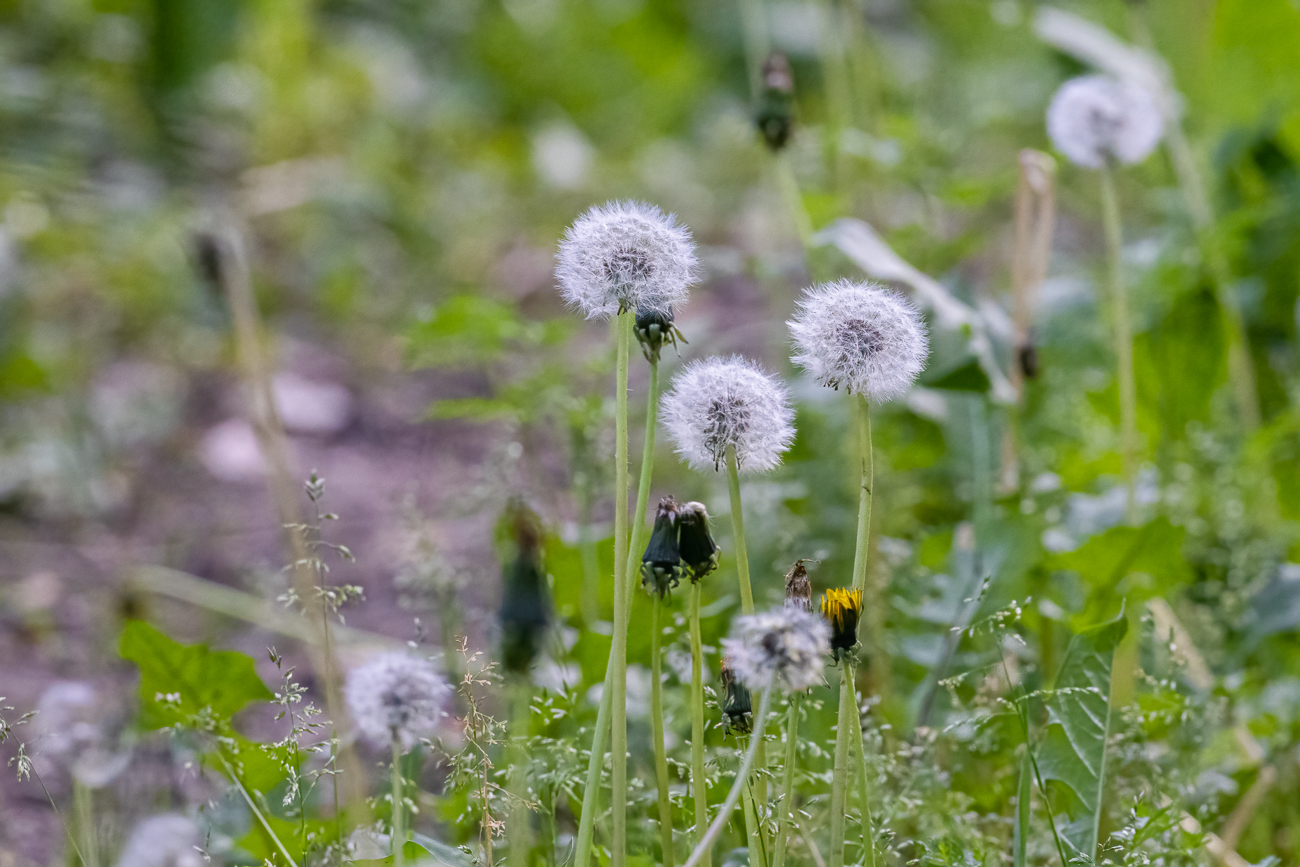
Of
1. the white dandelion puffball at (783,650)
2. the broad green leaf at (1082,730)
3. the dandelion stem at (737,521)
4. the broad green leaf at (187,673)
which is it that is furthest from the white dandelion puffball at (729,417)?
the broad green leaf at (187,673)

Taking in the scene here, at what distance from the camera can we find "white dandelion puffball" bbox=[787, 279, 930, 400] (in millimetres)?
718

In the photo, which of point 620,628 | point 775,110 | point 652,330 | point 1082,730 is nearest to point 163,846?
point 620,628

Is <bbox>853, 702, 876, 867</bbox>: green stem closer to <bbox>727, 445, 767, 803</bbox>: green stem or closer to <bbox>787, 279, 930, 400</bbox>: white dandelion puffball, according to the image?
<bbox>727, 445, 767, 803</bbox>: green stem

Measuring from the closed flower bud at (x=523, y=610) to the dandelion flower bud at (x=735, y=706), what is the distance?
13 centimetres

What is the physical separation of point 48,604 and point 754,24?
1.45 meters

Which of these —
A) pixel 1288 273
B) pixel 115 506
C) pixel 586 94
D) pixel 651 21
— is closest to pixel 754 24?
pixel 1288 273

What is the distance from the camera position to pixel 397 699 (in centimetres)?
66

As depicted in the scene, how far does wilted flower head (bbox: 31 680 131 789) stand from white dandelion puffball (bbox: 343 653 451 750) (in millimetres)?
407

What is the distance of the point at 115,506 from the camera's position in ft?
6.82

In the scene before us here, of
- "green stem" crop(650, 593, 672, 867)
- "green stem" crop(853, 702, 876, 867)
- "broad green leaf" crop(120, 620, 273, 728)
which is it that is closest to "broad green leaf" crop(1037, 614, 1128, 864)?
"green stem" crop(853, 702, 876, 867)

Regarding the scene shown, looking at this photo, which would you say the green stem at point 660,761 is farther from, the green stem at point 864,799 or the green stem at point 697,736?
the green stem at point 864,799

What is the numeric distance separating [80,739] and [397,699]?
21.2 inches

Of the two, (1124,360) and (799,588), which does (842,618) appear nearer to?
(799,588)

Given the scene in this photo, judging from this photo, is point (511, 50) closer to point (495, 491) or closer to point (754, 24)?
point (754, 24)
